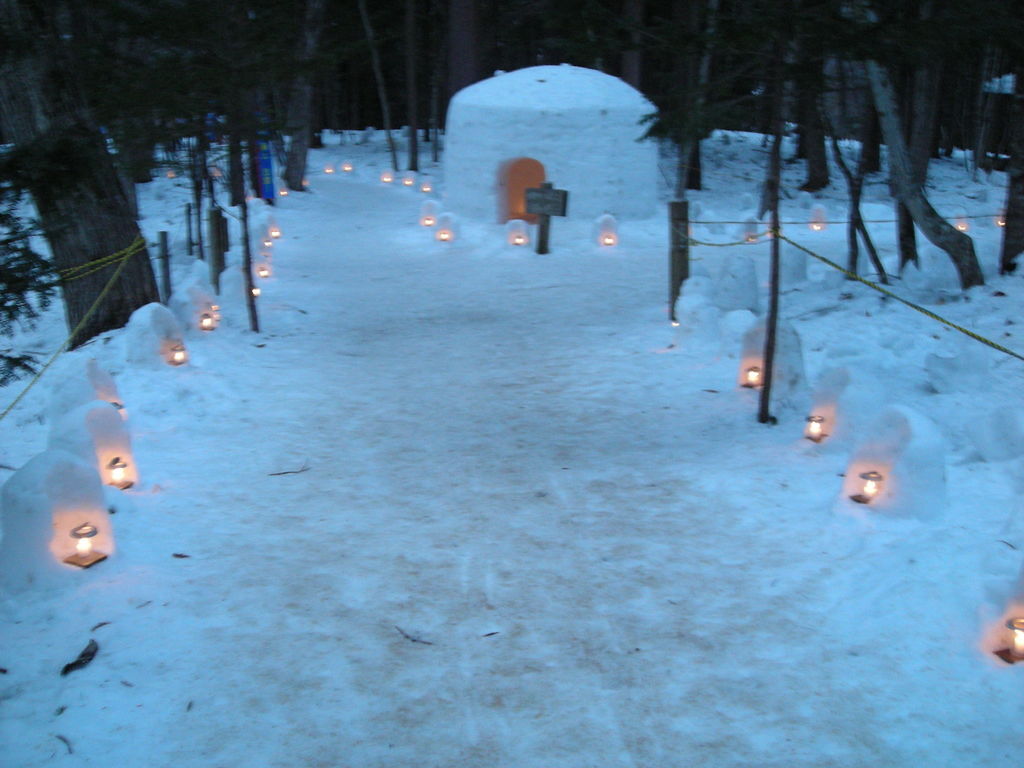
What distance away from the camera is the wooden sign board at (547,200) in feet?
49.5

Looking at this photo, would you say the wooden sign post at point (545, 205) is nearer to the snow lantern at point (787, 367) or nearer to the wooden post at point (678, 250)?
the wooden post at point (678, 250)

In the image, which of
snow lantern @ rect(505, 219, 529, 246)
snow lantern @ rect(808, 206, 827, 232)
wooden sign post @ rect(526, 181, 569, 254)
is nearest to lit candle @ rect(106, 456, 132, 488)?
wooden sign post @ rect(526, 181, 569, 254)

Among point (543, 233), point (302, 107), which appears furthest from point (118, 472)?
point (302, 107)

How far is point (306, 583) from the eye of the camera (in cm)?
498

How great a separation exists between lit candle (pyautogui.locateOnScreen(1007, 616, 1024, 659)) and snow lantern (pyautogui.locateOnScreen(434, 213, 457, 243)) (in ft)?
44.5

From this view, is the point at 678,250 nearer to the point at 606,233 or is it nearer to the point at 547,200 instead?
the point at 547,200

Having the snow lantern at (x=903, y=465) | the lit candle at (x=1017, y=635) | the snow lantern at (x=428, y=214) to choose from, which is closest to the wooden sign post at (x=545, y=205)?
the snow lantern at (x=428, y=214)

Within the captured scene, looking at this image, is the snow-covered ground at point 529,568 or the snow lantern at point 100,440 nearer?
the snow-covered ground at point 529,568

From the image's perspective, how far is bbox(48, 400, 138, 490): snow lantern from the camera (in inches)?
222

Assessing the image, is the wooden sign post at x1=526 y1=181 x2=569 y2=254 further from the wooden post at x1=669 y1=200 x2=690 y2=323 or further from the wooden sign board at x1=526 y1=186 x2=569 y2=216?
the wooden post at x1=669 y1=200 x2=690 y2=323

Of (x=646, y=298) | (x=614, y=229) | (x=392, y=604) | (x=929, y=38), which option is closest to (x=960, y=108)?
(x=614, y=229)

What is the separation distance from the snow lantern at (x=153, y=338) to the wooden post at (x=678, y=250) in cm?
571

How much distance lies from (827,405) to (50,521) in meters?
5.47

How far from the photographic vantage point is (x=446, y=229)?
16.7 m
